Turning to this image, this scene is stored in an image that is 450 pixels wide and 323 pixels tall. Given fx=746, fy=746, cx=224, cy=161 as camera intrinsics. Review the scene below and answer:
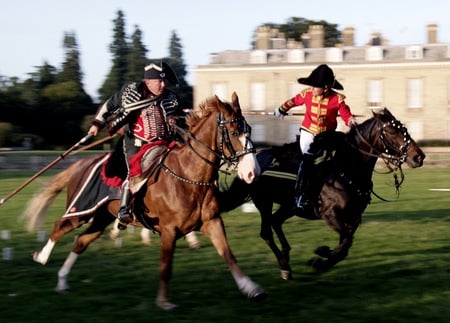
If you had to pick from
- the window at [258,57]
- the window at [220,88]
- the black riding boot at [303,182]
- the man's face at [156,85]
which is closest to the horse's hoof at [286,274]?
the black riding boot at [303,182]

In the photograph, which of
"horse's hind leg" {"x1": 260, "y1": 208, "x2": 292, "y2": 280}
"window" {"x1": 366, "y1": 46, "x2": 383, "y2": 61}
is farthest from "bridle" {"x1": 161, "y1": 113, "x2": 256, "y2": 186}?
"window" {"x1": 366, "y1": 46, "x2": 383, "y2": 61}

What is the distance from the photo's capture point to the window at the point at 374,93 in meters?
61.6

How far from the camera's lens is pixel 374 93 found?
61562mm

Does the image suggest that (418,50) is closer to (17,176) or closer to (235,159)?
(17,176)

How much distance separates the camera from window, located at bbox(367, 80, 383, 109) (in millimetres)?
61594

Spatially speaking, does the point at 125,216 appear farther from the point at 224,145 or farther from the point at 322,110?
the point at 322,110

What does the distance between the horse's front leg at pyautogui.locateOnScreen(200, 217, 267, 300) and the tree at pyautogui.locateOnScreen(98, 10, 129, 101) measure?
90.8 meters

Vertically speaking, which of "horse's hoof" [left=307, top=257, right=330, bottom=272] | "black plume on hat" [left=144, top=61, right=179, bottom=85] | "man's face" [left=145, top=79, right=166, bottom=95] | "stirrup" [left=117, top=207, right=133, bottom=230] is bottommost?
"horse's hoof" [left=307, top=257, right=330, bottom=272]

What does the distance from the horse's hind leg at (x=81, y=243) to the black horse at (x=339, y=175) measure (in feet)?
6.59

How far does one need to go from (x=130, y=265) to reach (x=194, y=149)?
10.6 feet

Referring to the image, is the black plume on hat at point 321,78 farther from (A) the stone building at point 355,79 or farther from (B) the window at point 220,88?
(B) the window at point 220,88

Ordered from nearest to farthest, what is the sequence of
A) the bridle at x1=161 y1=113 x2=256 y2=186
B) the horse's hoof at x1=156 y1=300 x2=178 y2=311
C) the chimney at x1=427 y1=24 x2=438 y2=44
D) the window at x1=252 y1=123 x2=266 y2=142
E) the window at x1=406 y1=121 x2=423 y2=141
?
the bridle at x1=161 y1=113 x2=256 y2=186 → the horse's hoof at x1=156 y1=300 x2=178 y2=311 → the window at x1=406 y1=121 x2=423 y2=141 → the window at x1=252 y1=123 x2=266 y2=142 → the chimney at x1=427 y1=24 x2=438 y2=44

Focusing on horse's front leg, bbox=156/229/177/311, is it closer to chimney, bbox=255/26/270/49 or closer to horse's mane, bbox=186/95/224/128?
horse's mane, bbox=186/95/224/128

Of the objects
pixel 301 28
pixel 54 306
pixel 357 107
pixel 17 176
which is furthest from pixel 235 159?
pixel 301 28
